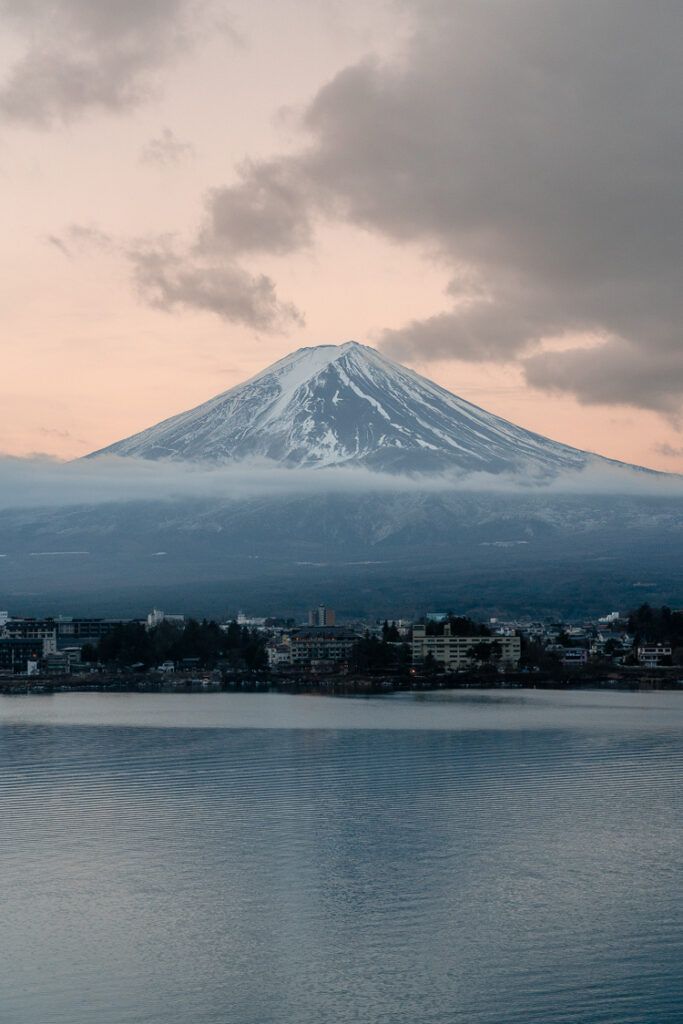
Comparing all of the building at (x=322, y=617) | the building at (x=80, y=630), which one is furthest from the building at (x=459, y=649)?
the building at (x=322, y=617)

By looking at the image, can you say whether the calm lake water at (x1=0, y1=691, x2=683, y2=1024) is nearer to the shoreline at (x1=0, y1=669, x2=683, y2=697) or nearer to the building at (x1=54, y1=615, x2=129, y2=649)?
the shoreline at (x1=0, y1=669, x2=683, y2=697)

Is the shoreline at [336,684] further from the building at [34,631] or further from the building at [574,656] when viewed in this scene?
the building at [34,631]

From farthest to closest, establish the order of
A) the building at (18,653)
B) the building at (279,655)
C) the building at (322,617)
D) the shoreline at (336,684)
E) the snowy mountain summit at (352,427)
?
the snowy mountain summit at (352,427) → the building at (322,617) → the building at (18,653) → the building at (279,655) → the shoreline at (336,684)

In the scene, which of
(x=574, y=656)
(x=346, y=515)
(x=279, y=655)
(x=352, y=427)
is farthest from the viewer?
(x=352, y=427)

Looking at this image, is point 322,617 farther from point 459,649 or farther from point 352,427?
point 352,427

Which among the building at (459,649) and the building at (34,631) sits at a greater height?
the building at (34,631)

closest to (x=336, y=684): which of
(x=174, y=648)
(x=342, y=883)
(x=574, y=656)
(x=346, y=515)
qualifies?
(x=174, y=648)

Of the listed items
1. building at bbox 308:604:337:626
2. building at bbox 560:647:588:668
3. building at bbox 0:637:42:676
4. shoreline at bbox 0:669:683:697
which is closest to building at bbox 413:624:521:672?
building at bbox 560:647:588:668
